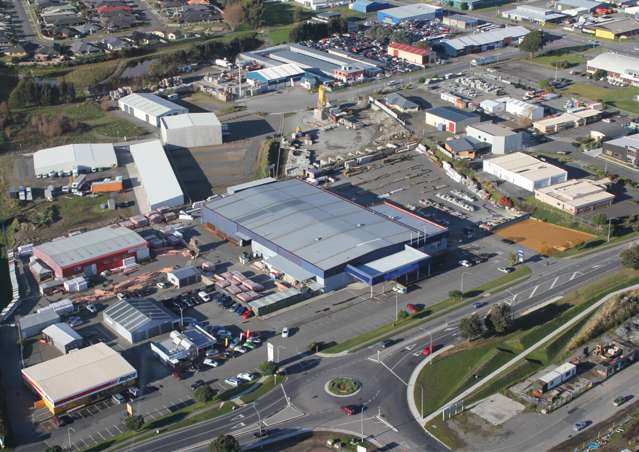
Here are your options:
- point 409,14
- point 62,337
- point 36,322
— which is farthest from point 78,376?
point 409,14

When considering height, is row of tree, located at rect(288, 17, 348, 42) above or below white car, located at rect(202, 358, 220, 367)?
above

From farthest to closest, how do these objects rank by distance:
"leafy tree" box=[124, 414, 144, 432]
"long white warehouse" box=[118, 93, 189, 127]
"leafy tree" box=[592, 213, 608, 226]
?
"long white warehouse" box=[118, 93, 189, 127] < "leafy tree" box=[592, 213, 608, 226] < "leafy tree" box=[124, 414, 144, 432]

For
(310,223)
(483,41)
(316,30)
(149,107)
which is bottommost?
(310,223)

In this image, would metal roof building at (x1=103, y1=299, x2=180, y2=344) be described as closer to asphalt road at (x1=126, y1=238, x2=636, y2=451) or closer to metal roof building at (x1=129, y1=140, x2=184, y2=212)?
asphalt road at (x1=126, y1=238, x2=636, y2=451)

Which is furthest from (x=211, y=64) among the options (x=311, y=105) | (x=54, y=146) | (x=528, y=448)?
(x=528, y=448)

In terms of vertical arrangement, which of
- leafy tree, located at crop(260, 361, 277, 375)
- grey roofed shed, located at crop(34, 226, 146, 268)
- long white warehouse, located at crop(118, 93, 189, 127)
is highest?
→ long white warehouse, located at crop(118, 93, 189, 127)

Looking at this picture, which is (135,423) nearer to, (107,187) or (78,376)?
(78,376)

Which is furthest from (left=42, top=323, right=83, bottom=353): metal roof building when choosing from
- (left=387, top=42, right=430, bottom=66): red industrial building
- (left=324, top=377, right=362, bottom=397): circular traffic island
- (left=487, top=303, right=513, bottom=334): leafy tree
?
(left=387, top=42, right=430, bottom=66): red industrial building
